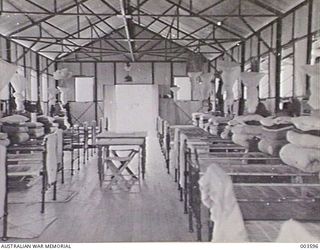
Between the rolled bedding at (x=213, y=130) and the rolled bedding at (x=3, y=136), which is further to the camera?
the rolled bedding at (x=213, y=130)

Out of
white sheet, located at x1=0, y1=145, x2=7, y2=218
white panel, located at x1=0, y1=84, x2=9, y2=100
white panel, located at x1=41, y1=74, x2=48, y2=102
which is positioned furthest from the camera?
white panel, located at x1=41, y1=74, x2=48, y2=102

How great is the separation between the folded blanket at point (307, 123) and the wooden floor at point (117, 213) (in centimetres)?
78

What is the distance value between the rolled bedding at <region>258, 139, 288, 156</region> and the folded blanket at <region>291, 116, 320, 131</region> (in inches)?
8.4

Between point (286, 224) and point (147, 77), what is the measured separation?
137cm

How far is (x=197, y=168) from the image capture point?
2.72 m

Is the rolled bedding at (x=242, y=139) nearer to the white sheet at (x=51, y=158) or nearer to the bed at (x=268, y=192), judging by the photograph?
the bed at (x=268, y=192)

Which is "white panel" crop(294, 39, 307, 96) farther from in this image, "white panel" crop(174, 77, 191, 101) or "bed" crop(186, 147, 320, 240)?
"white panel" crop(174, 77, 191, 101)

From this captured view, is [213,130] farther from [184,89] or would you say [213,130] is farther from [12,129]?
[12,129]

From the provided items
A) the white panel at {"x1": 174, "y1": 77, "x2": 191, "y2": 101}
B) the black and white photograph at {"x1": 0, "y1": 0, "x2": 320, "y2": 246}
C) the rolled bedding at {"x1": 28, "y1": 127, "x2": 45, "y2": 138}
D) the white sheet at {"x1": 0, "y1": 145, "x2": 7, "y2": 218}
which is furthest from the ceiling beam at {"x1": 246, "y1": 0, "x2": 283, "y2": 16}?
the white sheet at {"x1": 0, "y1": 145, "x2": 7, "y2": 218}

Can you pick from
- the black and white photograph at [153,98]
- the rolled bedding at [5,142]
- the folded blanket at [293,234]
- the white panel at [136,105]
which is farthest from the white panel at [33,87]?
the folded blanket at [293,234]

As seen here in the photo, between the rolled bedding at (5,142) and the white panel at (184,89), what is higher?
the white panel at (184,89)

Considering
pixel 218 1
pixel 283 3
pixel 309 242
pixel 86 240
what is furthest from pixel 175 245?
pixel 283 3

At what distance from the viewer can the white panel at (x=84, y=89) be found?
3.10m

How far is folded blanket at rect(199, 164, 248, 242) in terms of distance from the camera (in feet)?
7.29
